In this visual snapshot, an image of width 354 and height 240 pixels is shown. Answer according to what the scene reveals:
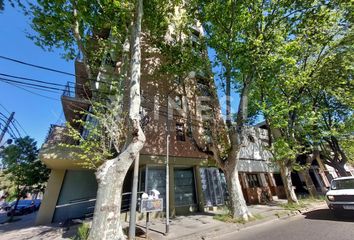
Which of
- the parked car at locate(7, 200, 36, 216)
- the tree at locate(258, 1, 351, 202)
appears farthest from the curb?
the parked car at locate(7, 200, 36, 216)

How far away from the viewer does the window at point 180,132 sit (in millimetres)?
12533

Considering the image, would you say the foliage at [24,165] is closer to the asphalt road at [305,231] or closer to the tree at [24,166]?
the tree at [24,166]

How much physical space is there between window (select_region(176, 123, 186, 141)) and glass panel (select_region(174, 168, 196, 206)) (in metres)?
2.20

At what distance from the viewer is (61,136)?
29.7ft

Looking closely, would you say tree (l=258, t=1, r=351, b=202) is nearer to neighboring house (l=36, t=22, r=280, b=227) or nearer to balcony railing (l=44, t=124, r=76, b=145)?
neighboring house (l=36, t=22, r=280, b=227)

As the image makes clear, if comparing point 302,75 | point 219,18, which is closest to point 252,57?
point 219,18

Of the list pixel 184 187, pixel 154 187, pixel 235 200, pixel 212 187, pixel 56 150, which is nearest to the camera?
pixel 235 200

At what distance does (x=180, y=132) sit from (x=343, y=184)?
9.33m

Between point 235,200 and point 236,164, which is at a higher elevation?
point 236,164

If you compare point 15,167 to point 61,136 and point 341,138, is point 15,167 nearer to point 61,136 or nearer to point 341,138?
point 61,136

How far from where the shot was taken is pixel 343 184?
8.85 metres

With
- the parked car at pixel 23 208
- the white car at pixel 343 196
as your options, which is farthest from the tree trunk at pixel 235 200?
the parked car at pixel 23 208

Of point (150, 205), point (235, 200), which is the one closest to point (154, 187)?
point (150, 205)

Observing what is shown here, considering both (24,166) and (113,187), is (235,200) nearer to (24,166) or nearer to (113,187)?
(113,187)
